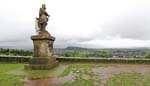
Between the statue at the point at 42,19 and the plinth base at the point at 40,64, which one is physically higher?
the statue at the point at 42,19

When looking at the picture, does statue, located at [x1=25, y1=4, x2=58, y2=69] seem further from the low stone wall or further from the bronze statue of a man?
the low stone wall

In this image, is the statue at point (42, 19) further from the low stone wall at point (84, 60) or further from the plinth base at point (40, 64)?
the low stone wall at point (84, 60)

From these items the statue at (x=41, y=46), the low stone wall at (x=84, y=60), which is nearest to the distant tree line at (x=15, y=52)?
the low stone wall at (x=84, y=60)

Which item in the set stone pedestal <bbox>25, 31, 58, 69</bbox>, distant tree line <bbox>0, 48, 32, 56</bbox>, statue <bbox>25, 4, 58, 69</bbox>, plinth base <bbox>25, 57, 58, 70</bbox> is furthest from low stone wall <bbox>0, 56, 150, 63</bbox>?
distant tree line <bbox>0, 48, 32, 56</bbox>

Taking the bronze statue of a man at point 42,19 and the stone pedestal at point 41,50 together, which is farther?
the bronze statue of a man at point 42,19

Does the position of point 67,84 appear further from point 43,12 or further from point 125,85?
point 43,12

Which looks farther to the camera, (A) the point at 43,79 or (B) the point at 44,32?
(B) the point at 44,32

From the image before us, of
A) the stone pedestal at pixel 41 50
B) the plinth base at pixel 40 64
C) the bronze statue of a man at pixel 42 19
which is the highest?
the bronze statue of a man at pixel 42 19

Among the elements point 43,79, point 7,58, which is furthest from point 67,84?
point 7,58

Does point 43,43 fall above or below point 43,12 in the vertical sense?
below

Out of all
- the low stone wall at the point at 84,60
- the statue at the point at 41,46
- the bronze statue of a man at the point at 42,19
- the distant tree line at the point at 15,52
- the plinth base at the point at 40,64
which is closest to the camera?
the plinth base at the point at 40,64

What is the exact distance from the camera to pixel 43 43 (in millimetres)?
14156

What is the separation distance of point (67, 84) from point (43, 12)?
6.66 m

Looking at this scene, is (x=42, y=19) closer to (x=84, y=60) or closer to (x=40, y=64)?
(x=40, y=64)
